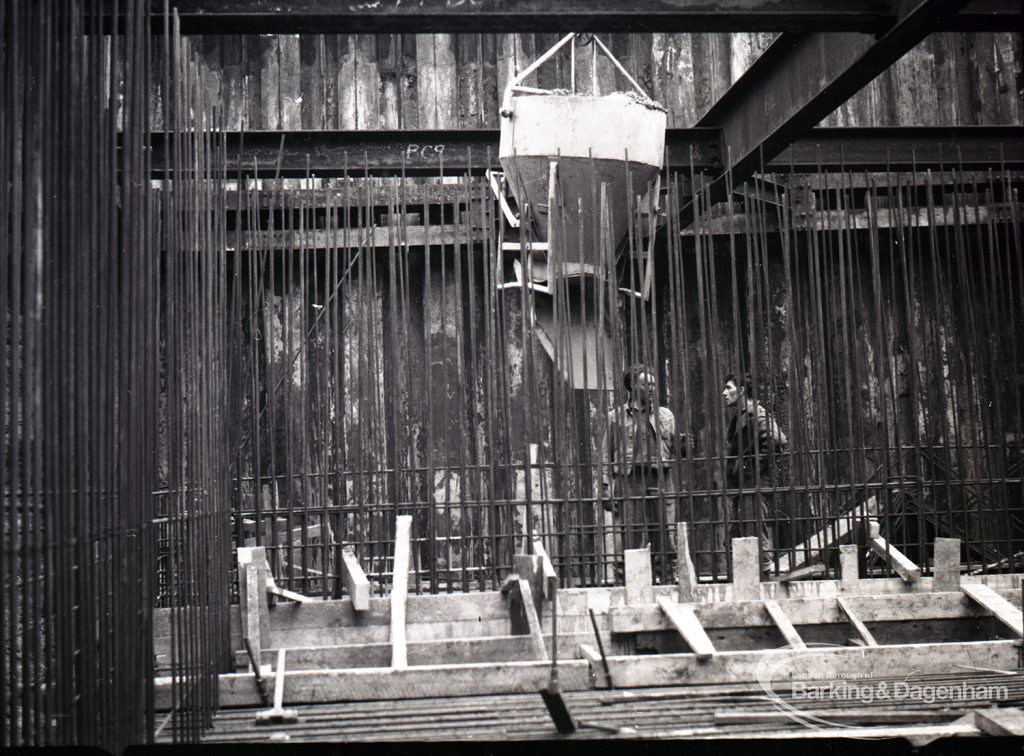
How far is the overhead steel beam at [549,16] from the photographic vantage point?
666cm

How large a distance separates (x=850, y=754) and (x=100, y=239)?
12.0 feet

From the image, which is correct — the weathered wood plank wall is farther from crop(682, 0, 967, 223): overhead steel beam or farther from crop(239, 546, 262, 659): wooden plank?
crop(239, 546, 262, 659): wooden plank

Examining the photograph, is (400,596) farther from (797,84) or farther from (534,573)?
(797,84)

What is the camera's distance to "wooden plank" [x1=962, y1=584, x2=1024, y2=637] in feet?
22.1

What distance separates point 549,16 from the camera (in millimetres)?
6812

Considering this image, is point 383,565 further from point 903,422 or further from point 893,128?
point 903,422

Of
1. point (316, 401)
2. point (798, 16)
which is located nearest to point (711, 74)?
point (316, 401)

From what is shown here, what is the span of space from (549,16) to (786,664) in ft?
12.9

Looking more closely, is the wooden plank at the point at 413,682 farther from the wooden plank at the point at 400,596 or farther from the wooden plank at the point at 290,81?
the wooden plank at the point at 290,81

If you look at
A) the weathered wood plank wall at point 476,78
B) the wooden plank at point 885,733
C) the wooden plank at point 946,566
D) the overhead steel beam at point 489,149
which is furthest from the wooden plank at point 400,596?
the weathered wood plank wall at point 476,78

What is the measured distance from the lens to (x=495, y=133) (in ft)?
34.3

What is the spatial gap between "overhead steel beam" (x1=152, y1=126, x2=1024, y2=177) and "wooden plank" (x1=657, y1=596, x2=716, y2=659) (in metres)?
4.65

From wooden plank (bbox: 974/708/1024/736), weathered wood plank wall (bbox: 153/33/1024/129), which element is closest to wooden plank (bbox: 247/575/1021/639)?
wooden plank (bbox: 974/708/1024/736)

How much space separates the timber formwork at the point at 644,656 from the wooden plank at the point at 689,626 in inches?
0.5
